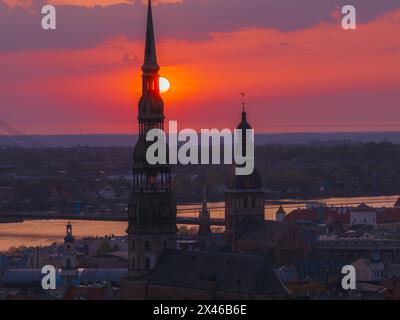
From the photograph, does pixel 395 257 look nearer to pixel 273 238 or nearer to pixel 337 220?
pixel 273 238

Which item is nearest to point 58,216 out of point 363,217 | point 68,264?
point 363,217

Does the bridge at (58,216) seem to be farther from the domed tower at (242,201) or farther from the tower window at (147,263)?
the tower window at (147,263)

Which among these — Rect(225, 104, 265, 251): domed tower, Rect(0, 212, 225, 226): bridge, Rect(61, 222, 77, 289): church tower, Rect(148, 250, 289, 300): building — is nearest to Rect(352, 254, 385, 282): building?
Rect(225, 104, 265, 251): domed tower

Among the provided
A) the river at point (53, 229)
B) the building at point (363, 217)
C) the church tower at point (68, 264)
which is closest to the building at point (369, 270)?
the church tower at point (68, 264)

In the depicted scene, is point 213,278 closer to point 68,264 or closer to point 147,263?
point 147,263

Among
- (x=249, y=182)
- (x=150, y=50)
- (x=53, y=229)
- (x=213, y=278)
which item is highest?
(x=150, y=50)
